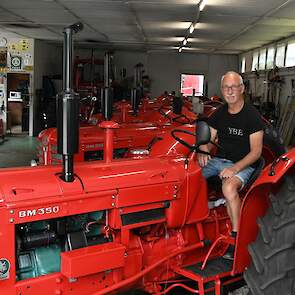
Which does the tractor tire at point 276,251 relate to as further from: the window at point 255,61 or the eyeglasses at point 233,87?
the window at point 255,61

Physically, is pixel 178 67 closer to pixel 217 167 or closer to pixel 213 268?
pixel 217 167

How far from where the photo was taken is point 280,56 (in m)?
13.0

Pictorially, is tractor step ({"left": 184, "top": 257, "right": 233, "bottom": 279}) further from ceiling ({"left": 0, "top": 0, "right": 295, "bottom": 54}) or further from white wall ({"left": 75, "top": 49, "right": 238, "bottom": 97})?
white wall ({"left": 75, "top": 49, "right": 238, "bottom": 97})

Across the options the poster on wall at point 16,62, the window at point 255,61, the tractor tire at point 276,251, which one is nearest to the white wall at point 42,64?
the poster on wall at point 16,62

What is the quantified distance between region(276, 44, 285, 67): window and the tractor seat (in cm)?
1003

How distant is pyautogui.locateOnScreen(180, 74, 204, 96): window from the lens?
1916 centimetres

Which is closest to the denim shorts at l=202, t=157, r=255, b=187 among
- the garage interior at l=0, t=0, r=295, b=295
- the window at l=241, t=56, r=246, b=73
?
the garage interior at l=0, t=0, r=295, b=295

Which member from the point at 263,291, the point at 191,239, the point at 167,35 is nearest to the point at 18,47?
the point at 167,35

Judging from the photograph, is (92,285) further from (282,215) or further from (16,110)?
(16,110)

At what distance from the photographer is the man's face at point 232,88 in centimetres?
333

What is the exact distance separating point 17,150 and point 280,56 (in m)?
7.74

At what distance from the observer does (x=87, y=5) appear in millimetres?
7844

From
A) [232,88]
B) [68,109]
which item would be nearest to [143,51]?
[232,88]

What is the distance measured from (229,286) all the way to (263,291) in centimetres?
88
